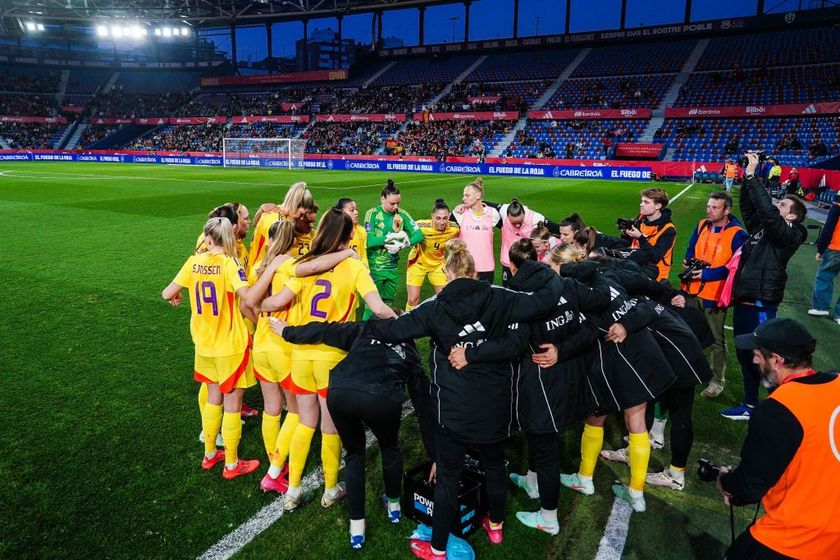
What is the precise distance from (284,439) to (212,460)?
3.03 feet

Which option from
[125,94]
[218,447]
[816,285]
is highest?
[125,94]

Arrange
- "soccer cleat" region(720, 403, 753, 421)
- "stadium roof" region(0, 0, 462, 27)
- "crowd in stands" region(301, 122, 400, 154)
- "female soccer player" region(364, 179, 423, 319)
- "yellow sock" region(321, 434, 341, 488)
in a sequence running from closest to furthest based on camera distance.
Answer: "yellow sock" region(321, 434, 341, 488), "soccer cleat" region(720, 403, 753, 421), "female soccer player" region(364, 179, 423, 319), "crowd in stands" region(301, 122, 400, 154), "stadium roof" region(0, 0, 462, 27)

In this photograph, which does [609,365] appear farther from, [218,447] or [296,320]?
[218,447]

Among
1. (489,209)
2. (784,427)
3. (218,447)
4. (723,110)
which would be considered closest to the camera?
(784,427)

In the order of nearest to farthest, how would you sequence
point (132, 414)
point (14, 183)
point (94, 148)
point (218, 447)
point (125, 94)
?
point (218, 447) → point (132, 414) → point (14, 183) → point (94, 148) → point (125, 94)

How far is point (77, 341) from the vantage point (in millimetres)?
7512

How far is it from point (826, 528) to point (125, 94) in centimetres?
8587

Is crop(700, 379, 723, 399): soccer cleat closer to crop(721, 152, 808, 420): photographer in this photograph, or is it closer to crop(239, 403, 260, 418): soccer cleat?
crop(721, 152, 808, 420): photographer

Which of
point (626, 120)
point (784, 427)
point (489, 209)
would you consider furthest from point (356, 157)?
point (784, 427)

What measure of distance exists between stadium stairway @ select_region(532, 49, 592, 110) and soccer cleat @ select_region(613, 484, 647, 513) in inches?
1998

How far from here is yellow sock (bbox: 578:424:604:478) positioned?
442cm

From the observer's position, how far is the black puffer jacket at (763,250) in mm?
5375

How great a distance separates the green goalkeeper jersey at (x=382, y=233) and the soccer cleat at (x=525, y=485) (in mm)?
3556

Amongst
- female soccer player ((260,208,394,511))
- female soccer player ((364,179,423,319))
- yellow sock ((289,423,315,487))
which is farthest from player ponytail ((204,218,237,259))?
female soccer player ((364,179,423,319))
